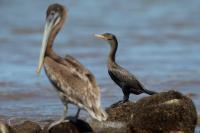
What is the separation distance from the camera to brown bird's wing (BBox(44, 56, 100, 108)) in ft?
36.6

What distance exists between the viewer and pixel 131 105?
12.6 m

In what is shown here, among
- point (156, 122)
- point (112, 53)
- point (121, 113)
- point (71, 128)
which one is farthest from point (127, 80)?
point (71, 128)

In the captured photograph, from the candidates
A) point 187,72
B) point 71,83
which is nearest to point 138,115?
point 71,83

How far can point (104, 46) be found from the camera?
25.8 meters

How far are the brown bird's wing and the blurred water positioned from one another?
3.12 meters

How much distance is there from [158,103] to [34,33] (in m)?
18.3

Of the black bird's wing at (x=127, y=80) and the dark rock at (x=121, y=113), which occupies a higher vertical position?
the black bird's wing at (x=127, y=80)

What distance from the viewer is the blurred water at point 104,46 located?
17.3 meters

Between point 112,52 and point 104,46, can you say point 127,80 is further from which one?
point 104,46

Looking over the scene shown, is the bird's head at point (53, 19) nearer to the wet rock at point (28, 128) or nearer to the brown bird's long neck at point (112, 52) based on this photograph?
the wet rock at point (28, 128)

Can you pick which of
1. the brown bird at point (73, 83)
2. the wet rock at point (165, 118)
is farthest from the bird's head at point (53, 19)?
the wet rock at point (165, 118)

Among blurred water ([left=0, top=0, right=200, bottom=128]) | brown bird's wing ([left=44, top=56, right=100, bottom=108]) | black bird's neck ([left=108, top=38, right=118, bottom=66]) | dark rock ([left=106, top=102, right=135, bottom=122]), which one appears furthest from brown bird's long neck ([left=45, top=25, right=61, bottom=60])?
blurred water ([left=0, top=0, right=200, bottom=128])

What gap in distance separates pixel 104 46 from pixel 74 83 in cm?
1455

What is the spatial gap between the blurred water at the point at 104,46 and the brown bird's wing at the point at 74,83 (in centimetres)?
312
